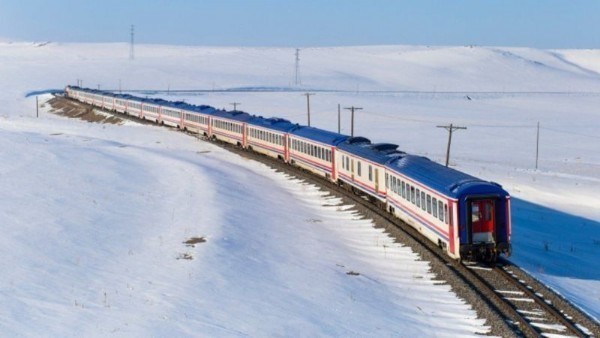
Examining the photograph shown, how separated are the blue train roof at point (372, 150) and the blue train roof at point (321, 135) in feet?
2.78

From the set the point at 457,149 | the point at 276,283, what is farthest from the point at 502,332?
the point at 457,149

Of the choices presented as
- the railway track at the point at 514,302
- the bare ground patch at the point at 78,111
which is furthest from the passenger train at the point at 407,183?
the bare ground patch at the point at 78,111

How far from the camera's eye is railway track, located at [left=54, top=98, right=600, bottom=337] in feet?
52.4

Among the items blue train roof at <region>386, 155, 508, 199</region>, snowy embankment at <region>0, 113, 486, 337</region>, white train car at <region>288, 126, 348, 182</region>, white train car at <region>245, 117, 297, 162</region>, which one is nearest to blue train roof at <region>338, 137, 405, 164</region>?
white train car at <region>288, 126, 348, 182</region>

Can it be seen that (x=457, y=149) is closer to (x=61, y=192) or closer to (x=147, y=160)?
(x=147, y=160)

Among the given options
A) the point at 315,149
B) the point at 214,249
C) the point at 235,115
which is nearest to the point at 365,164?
the point at 315,149

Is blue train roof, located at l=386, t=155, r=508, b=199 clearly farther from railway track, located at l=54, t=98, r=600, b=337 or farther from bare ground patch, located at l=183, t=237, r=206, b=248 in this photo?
bare ground patch, located at l=183, t=237, r=206, b=248

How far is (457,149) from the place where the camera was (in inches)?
2822

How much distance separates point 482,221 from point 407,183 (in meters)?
4.45

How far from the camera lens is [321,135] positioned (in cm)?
3919

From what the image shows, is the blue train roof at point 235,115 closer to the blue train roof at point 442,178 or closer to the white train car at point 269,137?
the white train car at point 269,137

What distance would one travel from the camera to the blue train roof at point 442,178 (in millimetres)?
21266

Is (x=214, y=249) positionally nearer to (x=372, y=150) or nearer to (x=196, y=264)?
(x=196, y=264)

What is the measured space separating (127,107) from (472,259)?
220 feet
